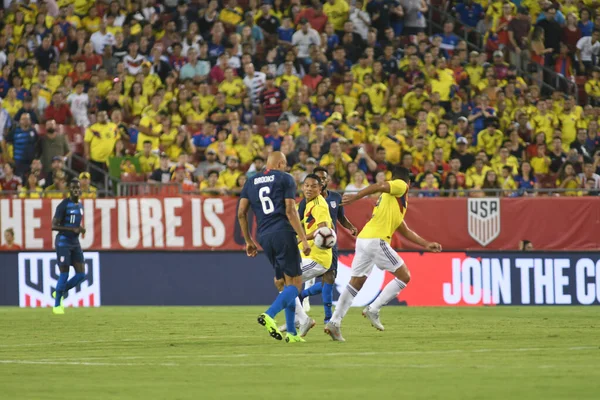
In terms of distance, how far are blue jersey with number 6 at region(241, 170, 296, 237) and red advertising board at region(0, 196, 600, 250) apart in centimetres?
1013

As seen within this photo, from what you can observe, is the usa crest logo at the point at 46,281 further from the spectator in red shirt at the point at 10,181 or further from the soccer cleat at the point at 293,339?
the soccer cleat at the point at 293,339

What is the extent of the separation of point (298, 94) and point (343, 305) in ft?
44.4

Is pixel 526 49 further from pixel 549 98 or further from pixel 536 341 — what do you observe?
pixel 536 341

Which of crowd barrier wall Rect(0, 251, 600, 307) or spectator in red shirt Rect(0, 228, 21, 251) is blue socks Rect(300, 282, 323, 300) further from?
spectator in red shirt Rect(0, 228, 21, 251)

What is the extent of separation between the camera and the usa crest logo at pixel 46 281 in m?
25.4

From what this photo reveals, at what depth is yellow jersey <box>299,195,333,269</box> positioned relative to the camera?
54.8 feet

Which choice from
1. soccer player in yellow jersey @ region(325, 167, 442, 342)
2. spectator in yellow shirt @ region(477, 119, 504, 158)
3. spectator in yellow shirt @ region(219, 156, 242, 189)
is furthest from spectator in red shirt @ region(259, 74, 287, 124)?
soccer player in yellow jersey @ region(325, 167, 442, 342)

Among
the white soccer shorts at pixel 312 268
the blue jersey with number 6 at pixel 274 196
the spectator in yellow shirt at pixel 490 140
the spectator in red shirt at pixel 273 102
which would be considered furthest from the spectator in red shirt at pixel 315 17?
the blue jersey with number 6 at pixel 274 196

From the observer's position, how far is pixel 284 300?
13820 mm

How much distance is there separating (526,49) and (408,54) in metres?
3.50

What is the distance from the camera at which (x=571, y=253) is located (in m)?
23.4

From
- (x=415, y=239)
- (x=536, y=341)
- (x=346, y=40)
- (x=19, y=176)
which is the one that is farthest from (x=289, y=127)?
(x=536, y=341)

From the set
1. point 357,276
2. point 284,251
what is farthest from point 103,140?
point 284,251

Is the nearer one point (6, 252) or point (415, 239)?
point (415, 239)
